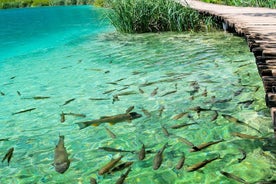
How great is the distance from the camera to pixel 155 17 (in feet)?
47.3

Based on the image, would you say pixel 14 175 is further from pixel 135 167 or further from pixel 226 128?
pixel 226 128

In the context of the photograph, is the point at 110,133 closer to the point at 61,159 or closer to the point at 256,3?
the point at 61,159

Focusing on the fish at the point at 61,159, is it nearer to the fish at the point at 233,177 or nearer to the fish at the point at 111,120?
the fish at the point at 111,120

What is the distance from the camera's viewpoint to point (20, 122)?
571cm

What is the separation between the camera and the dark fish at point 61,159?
13.0ft

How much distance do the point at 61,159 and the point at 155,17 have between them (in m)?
11.0

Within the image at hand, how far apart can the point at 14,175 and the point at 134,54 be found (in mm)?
7468

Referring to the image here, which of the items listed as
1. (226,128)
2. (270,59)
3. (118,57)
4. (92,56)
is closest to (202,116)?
(226,128)

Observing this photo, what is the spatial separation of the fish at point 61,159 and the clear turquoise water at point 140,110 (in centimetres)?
6

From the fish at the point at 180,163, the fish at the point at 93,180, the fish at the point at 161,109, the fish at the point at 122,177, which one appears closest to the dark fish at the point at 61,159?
the fish at the point at 93,180

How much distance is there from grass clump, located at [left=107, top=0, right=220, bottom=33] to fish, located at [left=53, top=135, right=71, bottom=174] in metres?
9.98

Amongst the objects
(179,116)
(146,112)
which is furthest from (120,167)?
(146,112)

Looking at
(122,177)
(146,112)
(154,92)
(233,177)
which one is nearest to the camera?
(233,177)

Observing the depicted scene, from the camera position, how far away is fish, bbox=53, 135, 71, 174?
397cm
